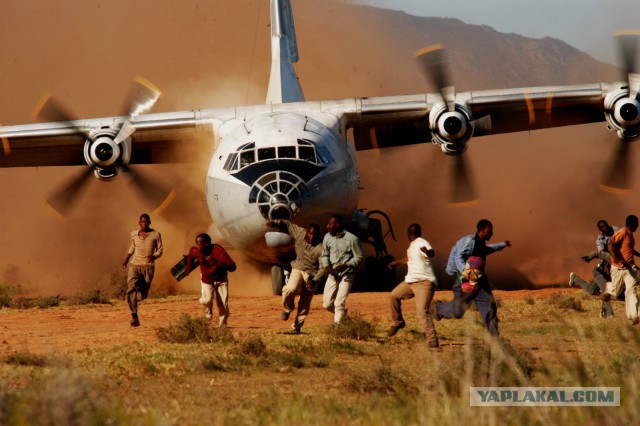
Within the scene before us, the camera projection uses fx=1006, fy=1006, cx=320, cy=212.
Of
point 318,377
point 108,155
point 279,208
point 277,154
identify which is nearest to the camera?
point 318,377

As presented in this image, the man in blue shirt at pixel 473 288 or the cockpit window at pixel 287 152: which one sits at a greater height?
the cockpit window at pixel 287 152

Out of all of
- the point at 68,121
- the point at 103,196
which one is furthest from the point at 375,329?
the point at 103,196

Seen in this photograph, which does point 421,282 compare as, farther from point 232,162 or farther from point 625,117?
point 625,117

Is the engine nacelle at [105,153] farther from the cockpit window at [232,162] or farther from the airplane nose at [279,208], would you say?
the airplane nose at [279,208]

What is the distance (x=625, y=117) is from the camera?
20.2 m

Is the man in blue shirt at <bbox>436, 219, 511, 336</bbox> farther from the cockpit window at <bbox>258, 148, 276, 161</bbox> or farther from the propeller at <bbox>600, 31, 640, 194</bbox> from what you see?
the propeller at <bbox>600, 31, 640, 194</bbox>

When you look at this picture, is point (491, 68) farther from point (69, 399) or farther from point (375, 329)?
point (69, 399)

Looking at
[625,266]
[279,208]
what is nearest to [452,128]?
[279,208]

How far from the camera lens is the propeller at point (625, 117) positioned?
20188mm

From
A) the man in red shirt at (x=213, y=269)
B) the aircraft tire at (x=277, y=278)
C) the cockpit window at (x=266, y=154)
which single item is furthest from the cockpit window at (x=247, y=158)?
the aircraft tire at (x=277, y=278)

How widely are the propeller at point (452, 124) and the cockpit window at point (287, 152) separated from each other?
142 inches

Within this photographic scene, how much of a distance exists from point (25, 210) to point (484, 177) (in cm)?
1723

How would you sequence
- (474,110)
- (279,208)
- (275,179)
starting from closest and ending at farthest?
(279,208) → (275,179) → (474,110)

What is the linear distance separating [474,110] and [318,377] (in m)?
13.2
